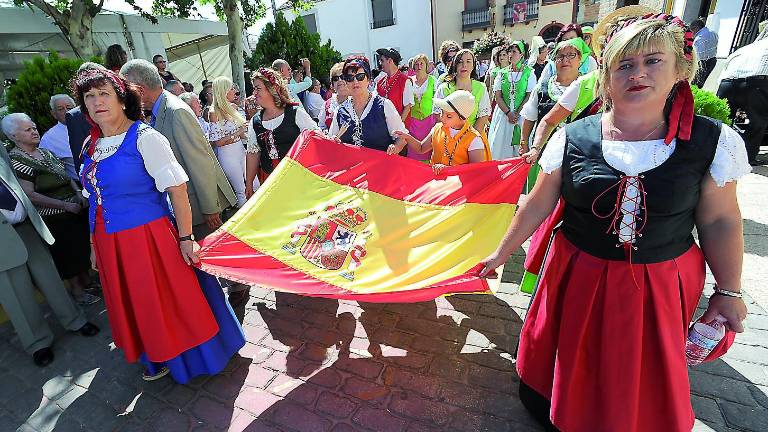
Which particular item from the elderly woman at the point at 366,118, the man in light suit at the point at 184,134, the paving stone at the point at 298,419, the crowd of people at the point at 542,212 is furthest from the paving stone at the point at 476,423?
the man in light suit at the point at 184,134

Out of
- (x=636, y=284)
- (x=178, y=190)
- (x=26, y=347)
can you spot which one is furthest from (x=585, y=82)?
(x=26, y=347)

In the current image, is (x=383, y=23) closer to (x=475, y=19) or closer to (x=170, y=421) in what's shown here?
(x=475, y=19)

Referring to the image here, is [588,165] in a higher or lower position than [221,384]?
higher

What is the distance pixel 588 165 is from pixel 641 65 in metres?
0.42

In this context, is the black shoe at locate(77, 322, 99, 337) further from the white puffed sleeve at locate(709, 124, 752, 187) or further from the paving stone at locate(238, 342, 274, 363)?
the white puffed sleeve at locate(709, 124, 752, 187)

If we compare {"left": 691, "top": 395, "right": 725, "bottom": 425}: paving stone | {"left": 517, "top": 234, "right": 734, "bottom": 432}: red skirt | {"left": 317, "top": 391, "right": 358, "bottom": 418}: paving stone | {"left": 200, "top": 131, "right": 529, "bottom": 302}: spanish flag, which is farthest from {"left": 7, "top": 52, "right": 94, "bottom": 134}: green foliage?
{"left": 691, "top": 395, "right": 725, "bottom": 425}: paving stone

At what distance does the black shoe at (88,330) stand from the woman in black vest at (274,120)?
2181 mm

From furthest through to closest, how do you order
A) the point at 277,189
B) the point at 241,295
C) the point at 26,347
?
1. the point at 241,295
2. the point at 26,347
3. the point at 277,189

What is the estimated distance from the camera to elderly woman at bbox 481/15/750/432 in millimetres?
1535

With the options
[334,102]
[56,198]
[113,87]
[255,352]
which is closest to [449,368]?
[255,352]

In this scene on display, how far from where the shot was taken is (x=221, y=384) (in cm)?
287

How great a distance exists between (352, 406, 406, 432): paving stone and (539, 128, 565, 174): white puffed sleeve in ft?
5.63

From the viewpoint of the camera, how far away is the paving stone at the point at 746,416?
7.09ft

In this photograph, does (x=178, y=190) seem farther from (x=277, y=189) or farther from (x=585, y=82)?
(x=585, y=82)
